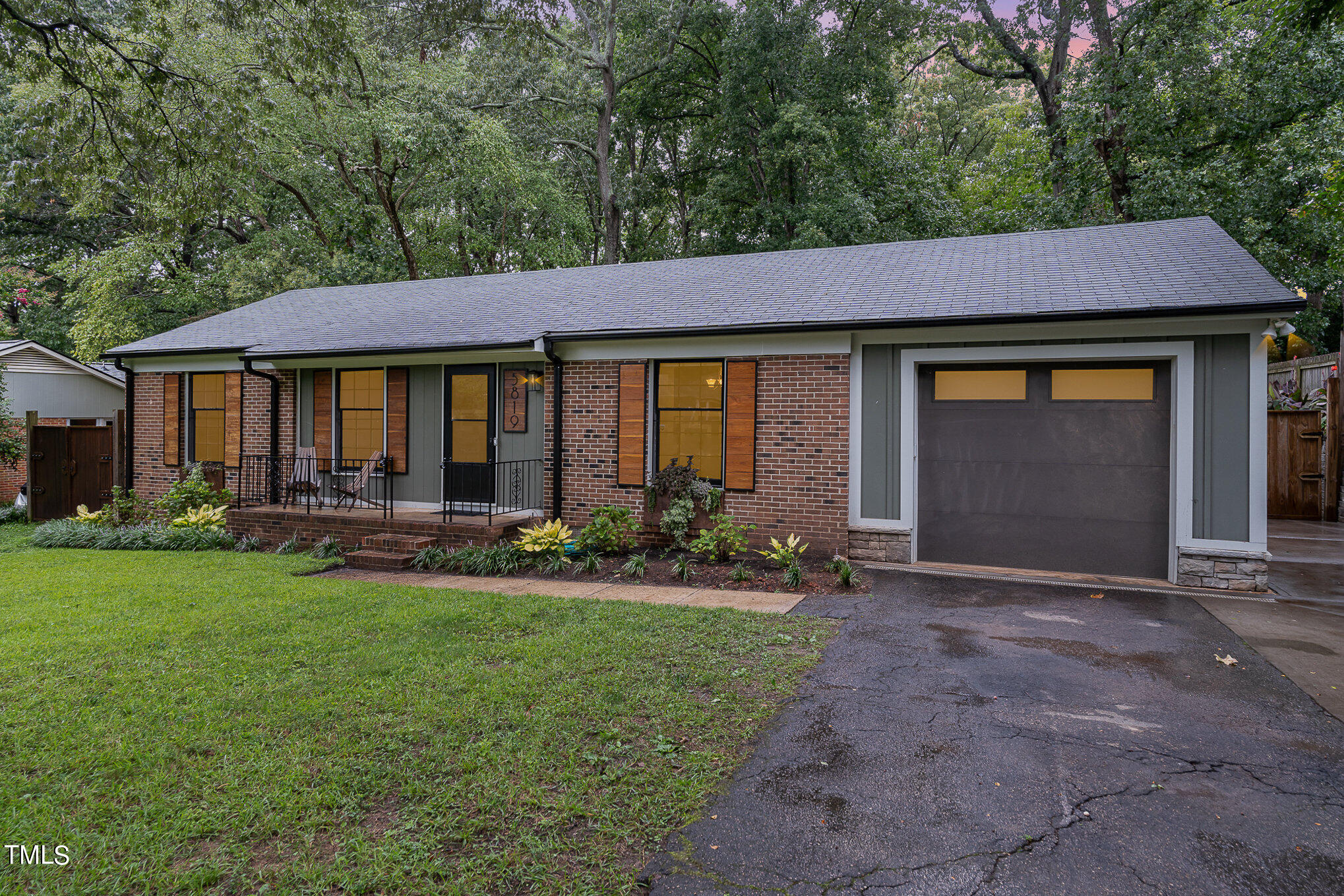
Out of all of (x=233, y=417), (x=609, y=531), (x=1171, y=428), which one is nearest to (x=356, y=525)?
(x=609, y=531)

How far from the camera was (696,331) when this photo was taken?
324 inches

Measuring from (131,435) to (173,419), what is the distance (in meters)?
0.95

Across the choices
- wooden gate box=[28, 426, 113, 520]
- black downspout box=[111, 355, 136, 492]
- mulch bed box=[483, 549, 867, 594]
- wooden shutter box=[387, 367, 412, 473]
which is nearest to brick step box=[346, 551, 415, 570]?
mulch bed box=[483, 549, 867, 594]

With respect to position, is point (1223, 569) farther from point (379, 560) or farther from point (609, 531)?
point (379, 560)

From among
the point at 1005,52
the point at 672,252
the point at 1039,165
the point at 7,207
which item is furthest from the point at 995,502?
the point at 7,207

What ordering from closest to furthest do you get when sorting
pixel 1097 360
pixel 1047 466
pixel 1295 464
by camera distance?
1. pixel 1097 360
2. pixel 1047 466
3. pixel 1295 464

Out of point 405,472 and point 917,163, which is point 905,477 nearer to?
point 405,472

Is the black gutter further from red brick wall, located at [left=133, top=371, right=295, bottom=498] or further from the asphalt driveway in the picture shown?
red brick wall, located at [left=133, top=371, right=295, bottom=498]

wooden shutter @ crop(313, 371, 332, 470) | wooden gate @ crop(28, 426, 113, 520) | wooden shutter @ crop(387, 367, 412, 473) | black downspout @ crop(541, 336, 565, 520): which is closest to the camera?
black downspout @ crop(541, 336, 565, 520)

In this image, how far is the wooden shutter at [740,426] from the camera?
27.1ft

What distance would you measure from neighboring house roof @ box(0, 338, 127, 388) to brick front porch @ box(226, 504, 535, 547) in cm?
855

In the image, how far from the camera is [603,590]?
6793mm

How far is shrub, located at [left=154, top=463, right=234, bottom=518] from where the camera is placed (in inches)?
411

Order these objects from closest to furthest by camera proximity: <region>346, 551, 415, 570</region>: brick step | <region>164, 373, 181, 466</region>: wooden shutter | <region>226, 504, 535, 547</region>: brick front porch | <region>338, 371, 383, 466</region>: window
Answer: <region>346, 551, 415, 570</region>: brick step, <region>226, 504, 535, 547</region>: brick front porch, <region>338, 371, 383, 466</region>: window, <region>164, 373, 181, 466</region>: wooden shutter
